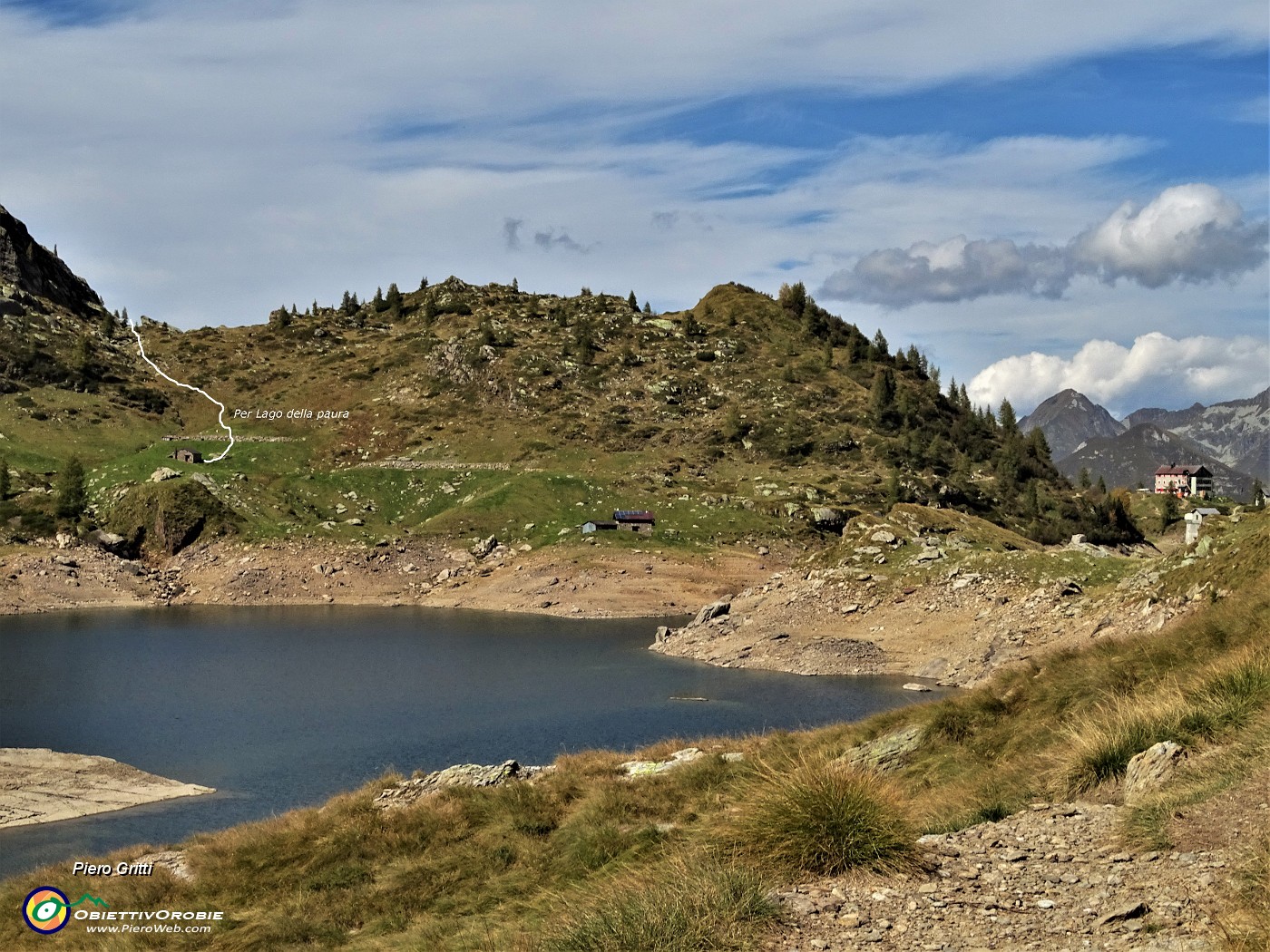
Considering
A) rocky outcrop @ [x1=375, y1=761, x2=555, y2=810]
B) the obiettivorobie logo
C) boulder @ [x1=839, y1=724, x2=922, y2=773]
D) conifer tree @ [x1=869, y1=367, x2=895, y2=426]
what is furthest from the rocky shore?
conifer tree @ [x1=869, y1=367, x2=895, y2=426]

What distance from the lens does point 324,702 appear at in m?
64.7

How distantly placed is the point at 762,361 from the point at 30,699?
138897 millimetres

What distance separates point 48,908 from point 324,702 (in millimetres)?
39771

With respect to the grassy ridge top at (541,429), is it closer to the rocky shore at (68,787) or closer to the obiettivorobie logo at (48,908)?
the rocky shore at (68,787)

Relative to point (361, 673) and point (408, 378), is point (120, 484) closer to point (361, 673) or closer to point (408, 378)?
point (408, 378)

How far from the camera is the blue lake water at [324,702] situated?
151 feet

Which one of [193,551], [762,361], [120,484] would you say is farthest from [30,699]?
[762,361]

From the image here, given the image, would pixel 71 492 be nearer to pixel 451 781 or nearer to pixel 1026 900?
pixel 451 781

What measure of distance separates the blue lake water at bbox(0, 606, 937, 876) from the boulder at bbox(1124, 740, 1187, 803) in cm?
3181

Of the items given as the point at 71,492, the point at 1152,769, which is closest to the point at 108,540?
the point at 71,492

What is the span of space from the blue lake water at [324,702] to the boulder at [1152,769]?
31.8 meters

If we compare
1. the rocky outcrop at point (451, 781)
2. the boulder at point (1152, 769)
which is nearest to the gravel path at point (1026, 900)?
the boulder at point (1152, 769)

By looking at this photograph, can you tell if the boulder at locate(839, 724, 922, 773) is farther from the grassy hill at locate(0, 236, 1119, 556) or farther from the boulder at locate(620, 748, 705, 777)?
the grassy hill at locate(0, 236, 1119, 556)

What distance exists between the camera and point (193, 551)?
122 meters
